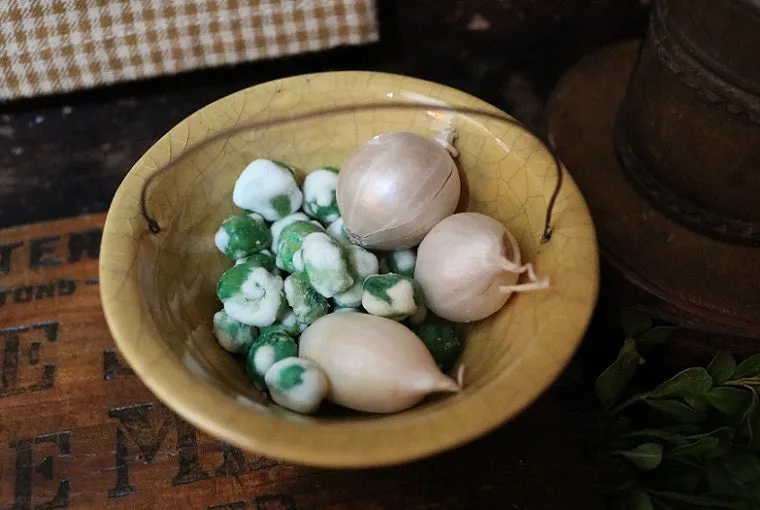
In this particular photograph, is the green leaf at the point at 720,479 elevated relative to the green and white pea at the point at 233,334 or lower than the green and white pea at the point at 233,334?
lower

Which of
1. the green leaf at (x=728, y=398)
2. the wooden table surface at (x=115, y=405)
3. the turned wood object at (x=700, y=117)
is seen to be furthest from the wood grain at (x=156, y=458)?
the turned wood object at (x=700, y=117)

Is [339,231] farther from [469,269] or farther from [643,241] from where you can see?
[643,241]

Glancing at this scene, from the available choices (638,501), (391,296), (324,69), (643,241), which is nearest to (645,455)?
(638,501)

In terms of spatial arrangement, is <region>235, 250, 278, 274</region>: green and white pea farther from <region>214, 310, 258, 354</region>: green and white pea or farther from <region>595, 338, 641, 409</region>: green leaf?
<region>595, 338, 641, 409</region>: green leaf

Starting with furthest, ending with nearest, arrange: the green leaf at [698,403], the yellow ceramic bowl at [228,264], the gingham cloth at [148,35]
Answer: the gingham cloth at [148,35]
the green leaf at [698,403]
the yellow ceramic bowl at [228,264]

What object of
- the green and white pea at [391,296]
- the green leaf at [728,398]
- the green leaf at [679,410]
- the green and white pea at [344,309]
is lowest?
the green leaf at [679,410]

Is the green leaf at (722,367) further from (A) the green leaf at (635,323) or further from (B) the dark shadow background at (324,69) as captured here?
(B) the dark shadow background at (324,69)

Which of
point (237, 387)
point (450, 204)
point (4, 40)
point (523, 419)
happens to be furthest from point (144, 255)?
point (4, 40)

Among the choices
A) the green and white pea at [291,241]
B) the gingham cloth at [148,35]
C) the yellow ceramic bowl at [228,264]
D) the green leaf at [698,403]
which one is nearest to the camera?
the yellow ceramic bowl at [228,264]

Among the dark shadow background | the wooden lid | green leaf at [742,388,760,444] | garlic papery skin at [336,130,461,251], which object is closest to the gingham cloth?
the dark shadow background
